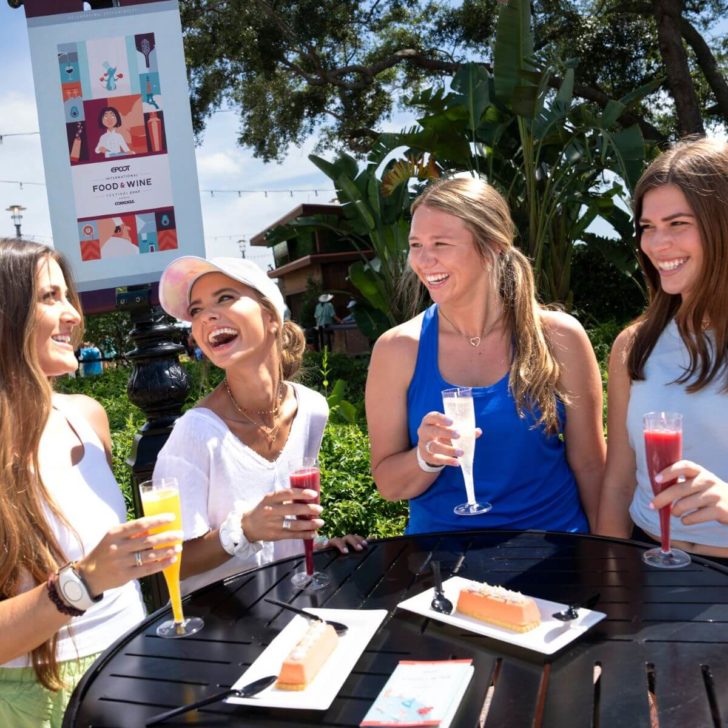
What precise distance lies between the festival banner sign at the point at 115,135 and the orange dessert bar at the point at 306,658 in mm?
1720

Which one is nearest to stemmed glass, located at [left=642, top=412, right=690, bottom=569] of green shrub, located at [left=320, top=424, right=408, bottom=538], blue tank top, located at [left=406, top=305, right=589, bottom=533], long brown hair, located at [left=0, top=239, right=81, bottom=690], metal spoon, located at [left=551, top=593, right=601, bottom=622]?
metal spoon, located at [left=551, top=593, right=601, bottom=622]

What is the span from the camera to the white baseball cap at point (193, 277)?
242 centimetres

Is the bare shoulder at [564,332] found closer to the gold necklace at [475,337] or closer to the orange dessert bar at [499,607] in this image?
the gold necklace at [475,337]

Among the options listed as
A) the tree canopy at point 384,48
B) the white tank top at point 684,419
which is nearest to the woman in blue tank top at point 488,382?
the white tank top at point 684,419

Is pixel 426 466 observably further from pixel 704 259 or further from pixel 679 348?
pixel 704 259

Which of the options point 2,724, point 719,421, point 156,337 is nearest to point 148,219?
point 156,337

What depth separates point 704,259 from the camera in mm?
2365

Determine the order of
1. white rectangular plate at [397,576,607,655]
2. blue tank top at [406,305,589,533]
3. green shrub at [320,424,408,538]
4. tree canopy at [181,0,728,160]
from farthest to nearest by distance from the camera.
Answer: tree canopy at [181,0,728,160], green shrub at [320,424,408,538], blue tank top at [406,305,589,533], white rectangular plate at [397,576,607,655]

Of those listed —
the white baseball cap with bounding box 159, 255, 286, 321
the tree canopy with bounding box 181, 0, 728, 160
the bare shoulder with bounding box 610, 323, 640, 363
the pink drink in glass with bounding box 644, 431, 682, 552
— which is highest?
the tree canopy with bounding box 181, 0, 728, 160

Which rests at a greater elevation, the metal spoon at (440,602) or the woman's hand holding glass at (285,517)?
the woman's hand holding glass at (285,517)

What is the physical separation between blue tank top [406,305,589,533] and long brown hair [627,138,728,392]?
428 mm

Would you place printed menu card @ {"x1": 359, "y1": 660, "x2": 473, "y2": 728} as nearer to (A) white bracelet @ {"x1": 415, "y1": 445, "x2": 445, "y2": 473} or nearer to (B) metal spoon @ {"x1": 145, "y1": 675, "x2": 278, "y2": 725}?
(B) metal spoon @ {"x1": 145, "y1": 675, "x2": 278, "y2": 725}

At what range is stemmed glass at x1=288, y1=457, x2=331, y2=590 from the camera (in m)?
1.95

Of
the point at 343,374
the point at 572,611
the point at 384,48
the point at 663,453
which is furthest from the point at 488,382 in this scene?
the point at 384,48
